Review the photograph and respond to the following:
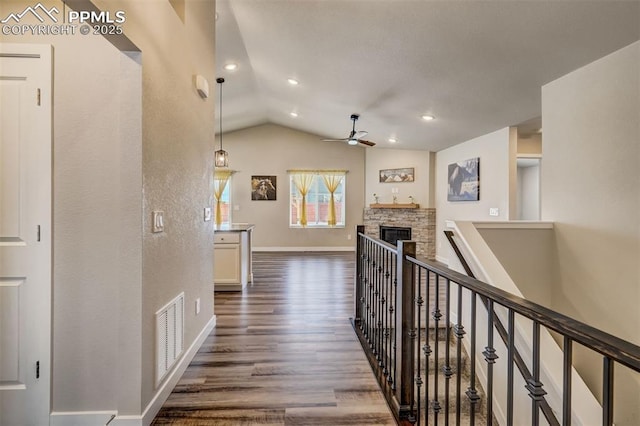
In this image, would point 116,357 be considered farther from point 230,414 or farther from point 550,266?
point 550,266

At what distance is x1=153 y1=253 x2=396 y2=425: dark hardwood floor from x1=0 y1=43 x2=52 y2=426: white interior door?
0.88 meters

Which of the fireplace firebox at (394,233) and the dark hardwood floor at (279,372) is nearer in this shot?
the dark hardwood floor at (279,372)

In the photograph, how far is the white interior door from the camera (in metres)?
1.71

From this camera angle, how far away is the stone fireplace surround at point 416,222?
A: 7.64m

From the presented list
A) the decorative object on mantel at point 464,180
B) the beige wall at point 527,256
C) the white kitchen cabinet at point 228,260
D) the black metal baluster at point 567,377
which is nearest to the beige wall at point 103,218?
the black metal baluster at point 567,377

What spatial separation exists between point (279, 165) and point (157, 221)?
6984mm

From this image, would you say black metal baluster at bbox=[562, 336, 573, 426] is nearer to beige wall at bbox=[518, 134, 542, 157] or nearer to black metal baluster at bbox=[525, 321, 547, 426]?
black metal baluster at bbox=[525, 321, 547, 426]

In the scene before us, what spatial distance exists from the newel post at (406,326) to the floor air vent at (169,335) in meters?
1.41

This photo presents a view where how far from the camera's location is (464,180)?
6.40 metres

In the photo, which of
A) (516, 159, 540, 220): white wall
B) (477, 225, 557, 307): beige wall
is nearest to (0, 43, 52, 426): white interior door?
(477, 225, 557, 307): beige wall

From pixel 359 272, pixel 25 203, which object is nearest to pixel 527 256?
pixel 359 272

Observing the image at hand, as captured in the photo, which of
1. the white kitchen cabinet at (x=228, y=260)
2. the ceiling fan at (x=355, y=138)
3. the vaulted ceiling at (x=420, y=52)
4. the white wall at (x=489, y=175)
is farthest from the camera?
the ceiling fan at (x=355, y=138)

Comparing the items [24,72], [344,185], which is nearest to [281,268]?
[344,185]

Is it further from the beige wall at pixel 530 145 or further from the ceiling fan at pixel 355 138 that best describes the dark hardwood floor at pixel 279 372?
the beige wall at pixel 530 145
